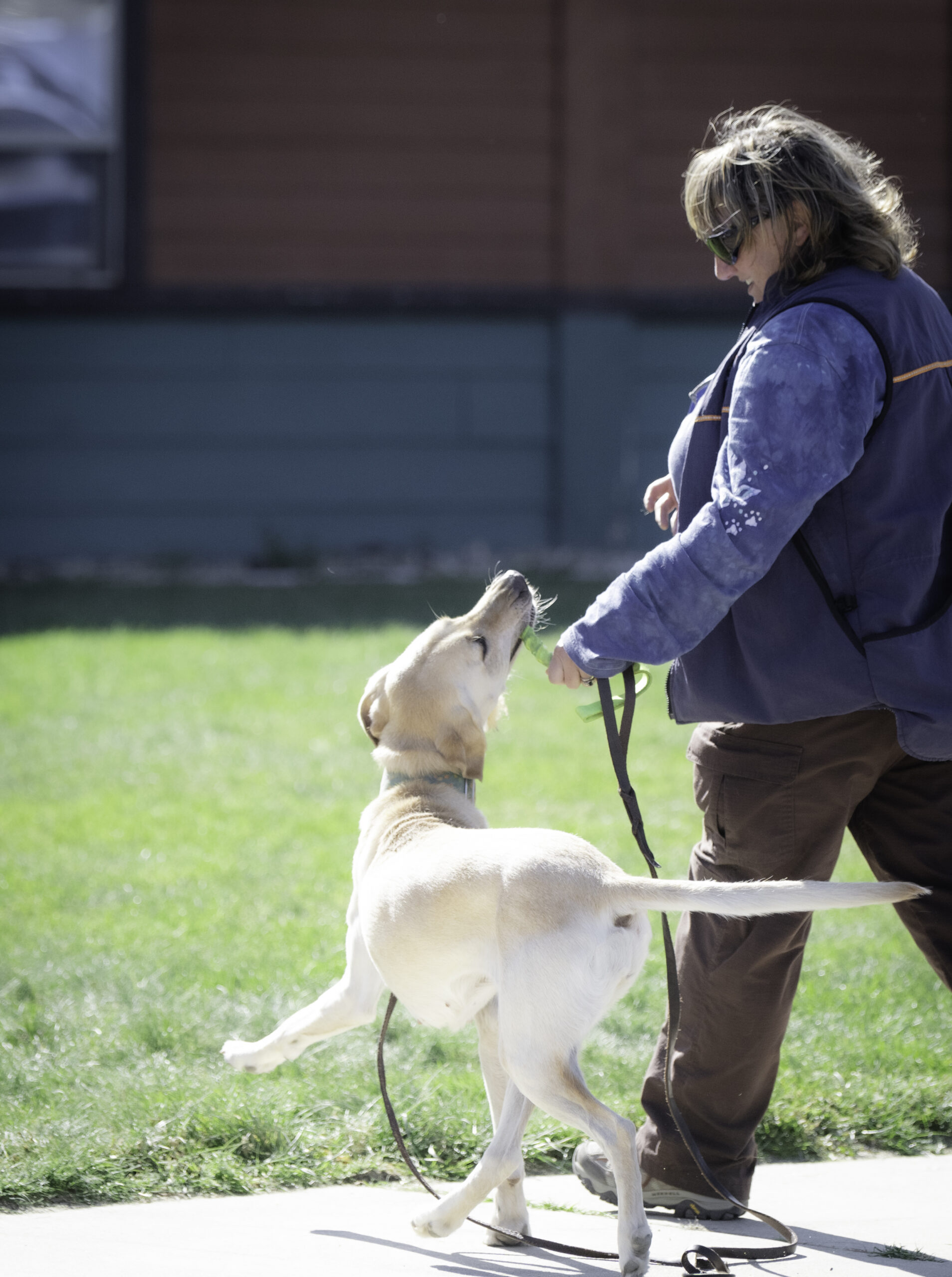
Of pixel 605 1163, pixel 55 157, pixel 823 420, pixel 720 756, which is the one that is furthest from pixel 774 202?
pixel 55 157

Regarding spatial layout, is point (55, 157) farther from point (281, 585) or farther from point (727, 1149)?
point (727, 1149)

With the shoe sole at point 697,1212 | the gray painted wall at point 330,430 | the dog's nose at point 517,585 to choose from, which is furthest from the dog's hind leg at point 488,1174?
the gray painted wall at point 330,430

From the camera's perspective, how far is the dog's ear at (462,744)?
339cm

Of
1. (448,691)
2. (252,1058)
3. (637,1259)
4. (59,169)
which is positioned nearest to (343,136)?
(59,169)

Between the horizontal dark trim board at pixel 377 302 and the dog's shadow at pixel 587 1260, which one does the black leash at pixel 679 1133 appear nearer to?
the dog's shadow at pixel 587 1260

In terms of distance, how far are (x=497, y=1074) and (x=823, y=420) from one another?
159 centimetres

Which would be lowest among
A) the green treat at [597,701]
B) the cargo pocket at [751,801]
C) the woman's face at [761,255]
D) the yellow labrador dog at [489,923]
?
the yellow labrador dog at [489,923]

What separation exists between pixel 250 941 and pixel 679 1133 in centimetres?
201

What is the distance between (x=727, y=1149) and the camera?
3152 millimetres

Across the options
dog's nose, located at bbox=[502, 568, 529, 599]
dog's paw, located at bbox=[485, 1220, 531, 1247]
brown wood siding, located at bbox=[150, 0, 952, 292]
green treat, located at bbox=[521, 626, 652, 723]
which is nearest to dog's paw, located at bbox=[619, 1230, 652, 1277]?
dog's paw, located at bbox=[485, 1220, 531, 1247]

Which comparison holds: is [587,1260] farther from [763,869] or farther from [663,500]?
[663,500]

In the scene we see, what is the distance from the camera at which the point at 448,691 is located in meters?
3.43

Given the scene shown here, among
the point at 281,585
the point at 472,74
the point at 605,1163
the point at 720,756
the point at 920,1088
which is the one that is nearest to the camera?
the point at 720,756

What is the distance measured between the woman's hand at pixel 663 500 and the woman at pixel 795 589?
324mm
